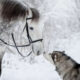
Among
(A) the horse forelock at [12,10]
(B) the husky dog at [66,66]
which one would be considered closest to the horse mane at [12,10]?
(A) the horse forelock at [12,10]

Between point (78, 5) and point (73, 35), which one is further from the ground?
point (78, 5)

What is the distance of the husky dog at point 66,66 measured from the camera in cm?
146

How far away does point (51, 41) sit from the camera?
2486 millimetres

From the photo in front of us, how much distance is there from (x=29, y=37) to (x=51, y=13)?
3.32 feet

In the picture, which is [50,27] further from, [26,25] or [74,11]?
[26,25]

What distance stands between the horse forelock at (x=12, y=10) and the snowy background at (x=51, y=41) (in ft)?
1.38

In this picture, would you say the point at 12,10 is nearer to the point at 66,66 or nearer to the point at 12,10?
the point at 12,10

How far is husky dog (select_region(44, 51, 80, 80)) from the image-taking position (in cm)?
146

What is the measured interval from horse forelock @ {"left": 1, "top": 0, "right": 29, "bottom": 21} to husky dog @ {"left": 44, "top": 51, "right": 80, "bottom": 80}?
36cm

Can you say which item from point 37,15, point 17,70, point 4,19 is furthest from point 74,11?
point 4,19

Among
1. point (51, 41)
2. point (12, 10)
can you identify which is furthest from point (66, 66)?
point (51, 41)

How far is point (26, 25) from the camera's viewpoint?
1.41m

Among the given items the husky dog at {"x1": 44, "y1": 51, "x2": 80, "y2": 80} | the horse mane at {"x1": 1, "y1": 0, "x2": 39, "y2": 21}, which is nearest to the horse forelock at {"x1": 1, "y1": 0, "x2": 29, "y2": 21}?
the horse mane at {"x1": 1, "y1": 0, "x2": 39, "y2": 21}

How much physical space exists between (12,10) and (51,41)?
3.78 feet
